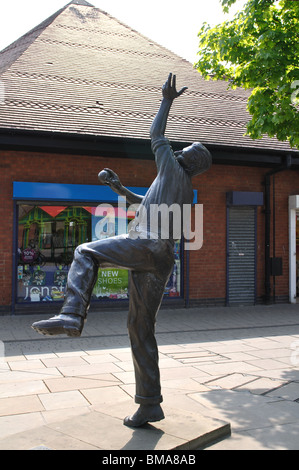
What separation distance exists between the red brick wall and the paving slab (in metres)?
7.20

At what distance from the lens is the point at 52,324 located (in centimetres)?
328

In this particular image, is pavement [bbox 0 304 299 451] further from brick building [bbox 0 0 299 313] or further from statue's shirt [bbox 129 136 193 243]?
brick building [bbox 0 0 299 313]

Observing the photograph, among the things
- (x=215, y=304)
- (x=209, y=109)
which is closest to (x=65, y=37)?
(x=209, y=109)

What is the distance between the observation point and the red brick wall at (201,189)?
10.7 metres

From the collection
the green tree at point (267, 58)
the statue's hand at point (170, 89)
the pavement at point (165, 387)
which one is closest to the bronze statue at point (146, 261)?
the statue's hand at point (170, 89)

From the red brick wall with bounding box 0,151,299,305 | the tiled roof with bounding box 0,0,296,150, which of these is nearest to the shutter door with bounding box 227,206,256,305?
the red brick wall with bounding box 0,151,299,305

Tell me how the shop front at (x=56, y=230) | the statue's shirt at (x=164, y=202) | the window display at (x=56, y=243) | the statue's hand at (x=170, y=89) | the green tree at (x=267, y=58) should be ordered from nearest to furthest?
the statue's shirt at (x=164, y=202), the statue's hand at (x=170, y=89), the green tree at (x=267, y=58), the shop front at (x=56, y=230), the window display at (x=56, y=243)

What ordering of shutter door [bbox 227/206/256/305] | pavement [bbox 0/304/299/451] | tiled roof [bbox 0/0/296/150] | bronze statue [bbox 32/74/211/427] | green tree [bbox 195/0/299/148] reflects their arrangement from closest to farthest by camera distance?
1. bronze statue [bbox 32/74/211/427]
2. pavement [bbox 0/304/299/451]
3. green tree [bbox 195/0/299/148]
4. tiled roof [bbox 0/0/296/150]
5. shutter door [bbox 227/206/256/305]

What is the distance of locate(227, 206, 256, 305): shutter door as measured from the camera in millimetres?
12711

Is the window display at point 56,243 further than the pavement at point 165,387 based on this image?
Yes

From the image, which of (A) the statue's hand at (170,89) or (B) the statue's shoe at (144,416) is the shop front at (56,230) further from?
(B) the statue's shoe at (144,416)

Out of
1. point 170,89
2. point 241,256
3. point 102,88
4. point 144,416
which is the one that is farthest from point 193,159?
point 102,88

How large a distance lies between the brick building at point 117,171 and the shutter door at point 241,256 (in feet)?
0.09
